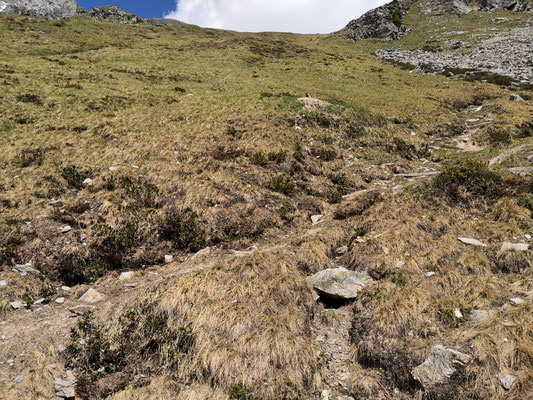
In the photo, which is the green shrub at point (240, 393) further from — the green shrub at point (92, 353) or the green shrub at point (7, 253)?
the green shrub at point (7, 253)

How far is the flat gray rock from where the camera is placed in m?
6.05

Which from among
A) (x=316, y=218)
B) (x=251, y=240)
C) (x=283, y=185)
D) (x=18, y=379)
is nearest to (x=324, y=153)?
(x=283, y=185)

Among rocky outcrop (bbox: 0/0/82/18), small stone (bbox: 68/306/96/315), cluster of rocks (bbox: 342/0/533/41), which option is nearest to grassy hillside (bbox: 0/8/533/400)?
small stone (bbox: 68/306/96/315)

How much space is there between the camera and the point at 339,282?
9.10m

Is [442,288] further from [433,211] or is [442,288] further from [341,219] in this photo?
[341,219]

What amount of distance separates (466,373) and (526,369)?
941mm

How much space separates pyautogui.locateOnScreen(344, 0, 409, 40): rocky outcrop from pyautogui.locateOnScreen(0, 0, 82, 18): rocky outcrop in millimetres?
69764

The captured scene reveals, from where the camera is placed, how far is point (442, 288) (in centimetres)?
818

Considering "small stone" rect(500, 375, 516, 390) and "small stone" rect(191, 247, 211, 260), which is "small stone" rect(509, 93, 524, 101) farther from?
"small stone" rect(191, 247, 211, 260)

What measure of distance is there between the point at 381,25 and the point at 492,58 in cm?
3550

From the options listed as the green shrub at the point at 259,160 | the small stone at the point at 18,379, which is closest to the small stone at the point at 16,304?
the small stone at the point at 18,379

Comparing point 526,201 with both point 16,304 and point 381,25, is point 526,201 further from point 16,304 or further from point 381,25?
point 381,25

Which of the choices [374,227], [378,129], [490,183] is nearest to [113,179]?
[374,227]

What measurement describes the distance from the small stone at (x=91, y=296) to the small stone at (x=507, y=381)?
32.0ft
